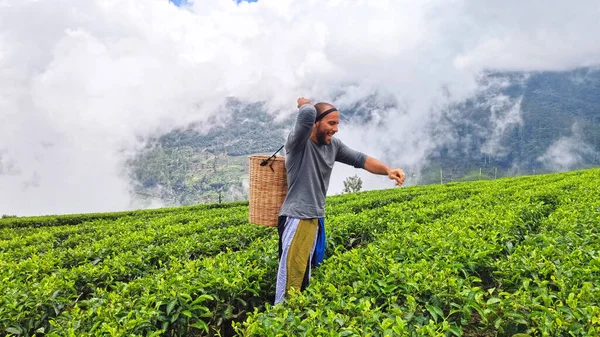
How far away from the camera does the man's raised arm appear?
9.87ft

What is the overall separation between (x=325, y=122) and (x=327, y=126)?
4 centimetres

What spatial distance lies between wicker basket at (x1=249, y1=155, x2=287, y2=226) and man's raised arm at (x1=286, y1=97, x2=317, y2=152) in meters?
0.33

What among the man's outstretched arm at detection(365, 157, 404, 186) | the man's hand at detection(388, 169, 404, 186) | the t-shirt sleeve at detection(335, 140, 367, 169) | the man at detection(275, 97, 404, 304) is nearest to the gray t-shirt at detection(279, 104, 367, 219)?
the man at detection(275, 97, 404, 304)

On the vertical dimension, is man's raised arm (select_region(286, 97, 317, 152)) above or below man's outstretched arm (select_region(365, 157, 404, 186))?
above

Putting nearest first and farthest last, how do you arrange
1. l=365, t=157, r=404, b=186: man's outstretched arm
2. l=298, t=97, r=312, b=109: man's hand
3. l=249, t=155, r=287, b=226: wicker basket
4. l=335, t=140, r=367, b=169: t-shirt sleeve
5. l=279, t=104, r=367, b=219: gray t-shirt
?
l=298, t=97, r=312, b=109: man's hand < l=279, t=104, r=367, b=219: gray t-shirt < l=249, t=155, r=287, b=226: wicker basket < l=365, t=157, r=404, b=186: man's outstretched arm < l=335, t=140, r=367, b=169: t-shirt sleeve

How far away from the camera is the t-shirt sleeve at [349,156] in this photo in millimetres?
3766

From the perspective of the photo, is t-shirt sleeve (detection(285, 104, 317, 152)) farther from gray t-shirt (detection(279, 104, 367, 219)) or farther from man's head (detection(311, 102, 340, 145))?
man's head (detection(311, 102, 340, 145))

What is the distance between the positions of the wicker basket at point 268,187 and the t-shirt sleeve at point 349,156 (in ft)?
1.88

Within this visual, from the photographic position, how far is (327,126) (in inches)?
130

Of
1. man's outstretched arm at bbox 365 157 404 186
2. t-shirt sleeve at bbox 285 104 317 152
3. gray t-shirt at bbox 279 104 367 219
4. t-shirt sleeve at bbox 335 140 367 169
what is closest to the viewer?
t-shirt sleeve at bbox 285 104 317 152

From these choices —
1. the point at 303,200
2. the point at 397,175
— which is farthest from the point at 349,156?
the point at 303,200

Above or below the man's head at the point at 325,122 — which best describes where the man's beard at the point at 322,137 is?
below

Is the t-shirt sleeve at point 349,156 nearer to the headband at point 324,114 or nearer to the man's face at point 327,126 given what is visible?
the man's face at point 327,126

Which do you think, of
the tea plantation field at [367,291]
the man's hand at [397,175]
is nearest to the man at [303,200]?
the tea plantation field at [367,291]
